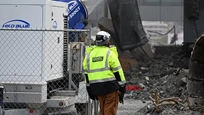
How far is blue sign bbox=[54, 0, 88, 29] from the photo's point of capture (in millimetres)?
11156

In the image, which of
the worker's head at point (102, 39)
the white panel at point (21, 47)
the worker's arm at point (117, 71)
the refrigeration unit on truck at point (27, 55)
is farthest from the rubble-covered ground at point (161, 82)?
the white panel at point (21, 47)

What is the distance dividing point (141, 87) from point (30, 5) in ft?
33.6

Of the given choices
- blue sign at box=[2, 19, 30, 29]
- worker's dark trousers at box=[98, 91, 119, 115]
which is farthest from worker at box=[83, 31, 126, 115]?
blue sign at box=[2, 19, 30, 29]

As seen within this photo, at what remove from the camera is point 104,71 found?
27.3ft

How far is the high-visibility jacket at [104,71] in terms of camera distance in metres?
8.29

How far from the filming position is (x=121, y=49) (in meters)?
23.7

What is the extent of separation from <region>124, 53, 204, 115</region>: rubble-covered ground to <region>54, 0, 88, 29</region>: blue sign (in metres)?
2.45

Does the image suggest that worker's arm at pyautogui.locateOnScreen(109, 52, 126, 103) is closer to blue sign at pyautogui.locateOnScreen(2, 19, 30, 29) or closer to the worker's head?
the worker's head

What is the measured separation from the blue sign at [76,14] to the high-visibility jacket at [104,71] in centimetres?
280

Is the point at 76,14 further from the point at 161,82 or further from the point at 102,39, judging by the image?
the point at 161,82

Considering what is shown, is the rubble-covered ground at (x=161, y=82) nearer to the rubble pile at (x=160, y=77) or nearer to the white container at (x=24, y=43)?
the rubble pile at (x=160, y=77)

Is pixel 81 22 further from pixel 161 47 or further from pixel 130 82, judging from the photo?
pixel 161 47

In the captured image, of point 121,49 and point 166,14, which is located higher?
point 166,14

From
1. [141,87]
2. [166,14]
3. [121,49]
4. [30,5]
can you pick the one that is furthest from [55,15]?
[166,14]
